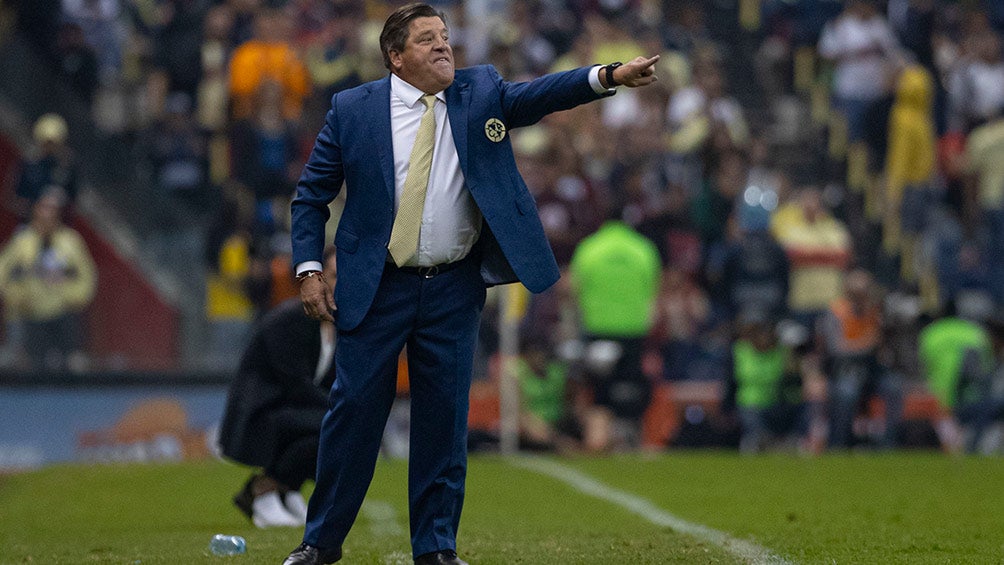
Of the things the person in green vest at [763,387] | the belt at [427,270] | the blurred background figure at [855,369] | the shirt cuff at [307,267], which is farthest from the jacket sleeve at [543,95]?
the blurred background figure at [855,369]

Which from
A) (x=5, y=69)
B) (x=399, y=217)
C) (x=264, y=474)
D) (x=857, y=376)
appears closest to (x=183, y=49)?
(x=5, y=69)

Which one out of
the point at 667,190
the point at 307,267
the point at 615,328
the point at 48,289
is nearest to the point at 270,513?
the point at 307,267

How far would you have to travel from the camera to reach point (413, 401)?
675 centimetres

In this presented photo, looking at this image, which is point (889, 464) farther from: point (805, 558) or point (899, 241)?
point (805, 558)

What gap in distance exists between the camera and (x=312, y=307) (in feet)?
21.5

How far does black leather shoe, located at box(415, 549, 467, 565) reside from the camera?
21.7ft

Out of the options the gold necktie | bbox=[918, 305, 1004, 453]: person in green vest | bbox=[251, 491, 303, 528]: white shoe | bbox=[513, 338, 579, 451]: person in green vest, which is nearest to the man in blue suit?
the gold necktie

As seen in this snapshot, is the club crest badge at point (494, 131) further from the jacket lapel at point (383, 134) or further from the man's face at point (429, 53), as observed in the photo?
the jacket lapel at point (383, 134)

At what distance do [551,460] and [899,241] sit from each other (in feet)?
21.4

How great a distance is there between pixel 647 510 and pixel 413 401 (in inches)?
176

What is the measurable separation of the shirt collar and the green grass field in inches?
78.0

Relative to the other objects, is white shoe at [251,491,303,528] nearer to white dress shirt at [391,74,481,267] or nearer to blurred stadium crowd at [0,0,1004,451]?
white dress shirt at [391,74,481,267]

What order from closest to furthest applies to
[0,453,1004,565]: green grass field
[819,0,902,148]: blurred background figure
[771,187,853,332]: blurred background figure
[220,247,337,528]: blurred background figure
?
1. [0,453,1004,565]: green grass field
2. [220,247,337,528]: blurred background figure
3. [771,187,853,332]: blurred background figure
4. [819,0,902,148]: blurred background figure

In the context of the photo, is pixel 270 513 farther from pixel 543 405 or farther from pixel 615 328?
pixel 615 328
